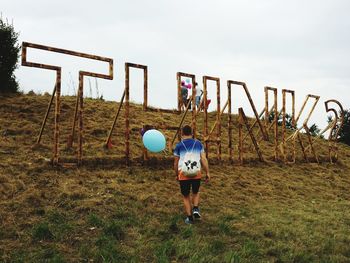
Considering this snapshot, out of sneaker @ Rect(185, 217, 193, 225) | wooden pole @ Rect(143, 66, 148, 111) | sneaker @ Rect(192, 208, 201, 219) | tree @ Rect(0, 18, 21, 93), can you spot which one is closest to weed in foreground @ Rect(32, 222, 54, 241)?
sneaker @ Rect(185, 217, 193, 225)

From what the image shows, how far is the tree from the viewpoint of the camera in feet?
48.0

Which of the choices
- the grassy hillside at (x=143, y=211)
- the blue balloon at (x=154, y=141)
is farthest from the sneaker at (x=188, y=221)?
the blue balloon at (x=154, y=141)

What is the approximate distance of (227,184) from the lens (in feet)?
34.0

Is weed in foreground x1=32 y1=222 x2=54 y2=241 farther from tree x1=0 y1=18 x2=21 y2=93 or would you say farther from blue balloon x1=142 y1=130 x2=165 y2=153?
tree x1=0 y1=18 x2=21 y2=93

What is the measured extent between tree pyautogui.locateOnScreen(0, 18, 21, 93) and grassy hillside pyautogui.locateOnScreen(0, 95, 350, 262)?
2.84m

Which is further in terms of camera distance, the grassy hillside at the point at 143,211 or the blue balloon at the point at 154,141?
the blue balloon at the point at 154,141

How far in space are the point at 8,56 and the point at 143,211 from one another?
10336 millimetres

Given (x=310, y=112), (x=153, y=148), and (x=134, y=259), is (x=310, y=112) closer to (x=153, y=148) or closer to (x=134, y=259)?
(x=153, y=148)

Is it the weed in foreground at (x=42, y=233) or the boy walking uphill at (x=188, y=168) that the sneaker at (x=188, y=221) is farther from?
the weed in foreground at (x=42, y=233)

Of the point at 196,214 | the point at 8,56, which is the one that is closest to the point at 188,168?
the point at 196,214

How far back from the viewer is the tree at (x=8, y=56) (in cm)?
1463

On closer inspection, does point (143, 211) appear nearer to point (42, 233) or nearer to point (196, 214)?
point (196, 214)

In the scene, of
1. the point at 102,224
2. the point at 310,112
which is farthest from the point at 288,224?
the point at 310,112

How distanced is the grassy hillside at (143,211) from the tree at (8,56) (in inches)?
112
